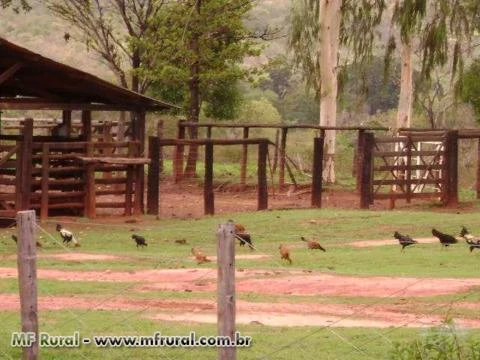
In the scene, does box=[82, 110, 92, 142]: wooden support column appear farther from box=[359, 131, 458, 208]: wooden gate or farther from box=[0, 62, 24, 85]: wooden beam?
box=[359, 131, 458, 208]: wooden gate

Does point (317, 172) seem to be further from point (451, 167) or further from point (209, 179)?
point (451, 167)

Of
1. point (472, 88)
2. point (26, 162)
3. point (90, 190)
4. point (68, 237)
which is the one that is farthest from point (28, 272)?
point (472, 88)

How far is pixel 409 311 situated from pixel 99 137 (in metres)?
22.6

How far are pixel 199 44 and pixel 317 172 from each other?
13954mm

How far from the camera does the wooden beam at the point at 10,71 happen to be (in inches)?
904

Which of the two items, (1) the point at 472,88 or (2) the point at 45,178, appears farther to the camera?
(1) the point at 472,88

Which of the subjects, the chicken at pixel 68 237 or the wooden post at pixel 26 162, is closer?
the chicken at pixel 68 237

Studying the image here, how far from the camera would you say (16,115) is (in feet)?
204

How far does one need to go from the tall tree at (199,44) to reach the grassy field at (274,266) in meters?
14.2

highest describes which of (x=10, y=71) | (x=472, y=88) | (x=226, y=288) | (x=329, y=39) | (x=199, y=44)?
(x=329, y=39)

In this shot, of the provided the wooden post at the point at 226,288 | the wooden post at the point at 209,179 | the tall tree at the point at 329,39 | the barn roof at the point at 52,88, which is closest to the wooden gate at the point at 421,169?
the wooden post at the point at 209,179

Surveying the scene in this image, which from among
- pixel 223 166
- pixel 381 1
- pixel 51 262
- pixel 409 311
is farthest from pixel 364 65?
pixel 409 311

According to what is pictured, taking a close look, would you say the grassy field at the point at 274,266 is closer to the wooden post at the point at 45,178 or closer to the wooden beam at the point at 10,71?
the wooden post at the point at 45,178

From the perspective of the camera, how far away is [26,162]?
2330 centimetres
